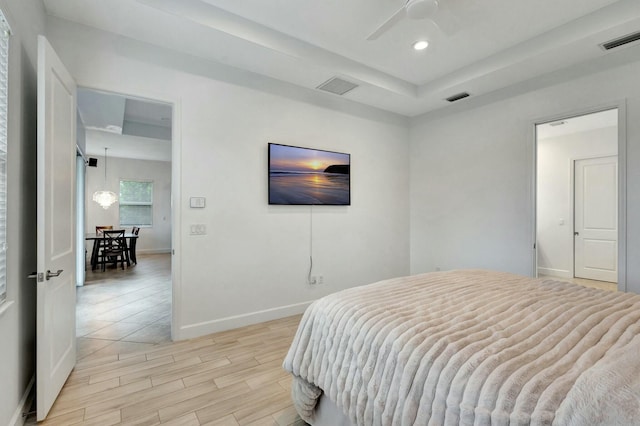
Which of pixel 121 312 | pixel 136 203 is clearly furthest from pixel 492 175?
pixel 136 203

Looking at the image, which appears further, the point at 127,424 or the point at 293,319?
the point at 293,319

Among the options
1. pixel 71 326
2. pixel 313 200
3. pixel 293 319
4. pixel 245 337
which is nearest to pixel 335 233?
pixel 313 200

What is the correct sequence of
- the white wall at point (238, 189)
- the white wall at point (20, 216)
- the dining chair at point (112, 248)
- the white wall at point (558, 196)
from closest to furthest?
the white wall at point (20, 216)
the white wall at point (238, 189)
the white wall at point (558, 196)
the dining chair at point (112, 248)

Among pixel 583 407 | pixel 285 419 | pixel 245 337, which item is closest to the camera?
pixel 583 407

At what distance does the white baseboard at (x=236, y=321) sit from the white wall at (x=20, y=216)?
1.13 meters

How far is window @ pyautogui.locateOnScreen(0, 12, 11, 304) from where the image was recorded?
1.51 metres

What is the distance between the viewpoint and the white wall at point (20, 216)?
163 cm

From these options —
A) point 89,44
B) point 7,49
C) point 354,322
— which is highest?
point 89,44

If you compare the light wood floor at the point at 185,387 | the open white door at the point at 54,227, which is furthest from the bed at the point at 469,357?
the open white door at the point at 54,227

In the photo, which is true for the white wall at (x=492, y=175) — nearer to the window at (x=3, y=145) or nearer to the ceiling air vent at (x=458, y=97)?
the ceiling air vent at (x=458, y=97)

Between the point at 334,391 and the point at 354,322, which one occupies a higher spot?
the point at 354,322

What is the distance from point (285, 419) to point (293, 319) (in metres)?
1.70

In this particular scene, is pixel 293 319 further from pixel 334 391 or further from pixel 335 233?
pixel 334 391

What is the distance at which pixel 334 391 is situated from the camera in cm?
143
